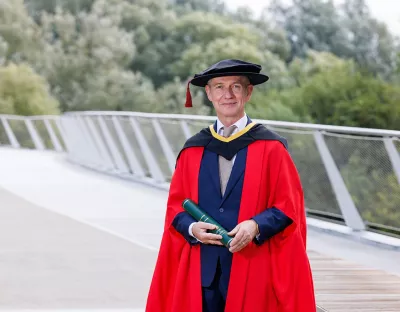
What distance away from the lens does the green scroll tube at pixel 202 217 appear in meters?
4.21

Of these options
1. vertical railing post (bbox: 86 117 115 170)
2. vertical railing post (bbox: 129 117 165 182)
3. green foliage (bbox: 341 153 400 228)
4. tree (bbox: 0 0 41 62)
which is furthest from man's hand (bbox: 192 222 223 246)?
tree (bbox: 0 0 41 62)

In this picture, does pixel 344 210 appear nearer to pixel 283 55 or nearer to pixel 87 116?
pixel 87 116

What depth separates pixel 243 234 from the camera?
4.18 metres

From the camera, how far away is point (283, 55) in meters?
88.9

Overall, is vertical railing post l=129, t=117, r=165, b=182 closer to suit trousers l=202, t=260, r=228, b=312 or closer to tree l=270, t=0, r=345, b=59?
suit trousers l=202, t=260, r=228, b=312

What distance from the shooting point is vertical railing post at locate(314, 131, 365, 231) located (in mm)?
10898

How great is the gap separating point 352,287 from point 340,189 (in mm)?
3651

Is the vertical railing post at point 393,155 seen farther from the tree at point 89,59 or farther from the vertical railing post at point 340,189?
the tree at point 89,59

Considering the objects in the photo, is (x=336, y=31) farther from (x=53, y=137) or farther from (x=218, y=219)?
(x=218, y=219)

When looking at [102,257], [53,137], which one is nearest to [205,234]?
[102,257]

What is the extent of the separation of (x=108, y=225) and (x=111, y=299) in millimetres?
4830

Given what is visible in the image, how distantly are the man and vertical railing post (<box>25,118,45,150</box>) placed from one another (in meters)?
30.9

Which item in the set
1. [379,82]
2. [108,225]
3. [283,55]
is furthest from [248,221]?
[283,55]

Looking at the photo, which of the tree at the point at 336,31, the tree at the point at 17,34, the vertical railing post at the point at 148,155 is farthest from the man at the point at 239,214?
the tree at the point at 336,31
